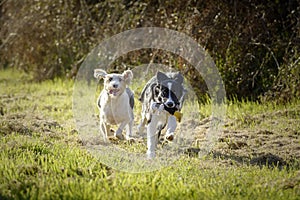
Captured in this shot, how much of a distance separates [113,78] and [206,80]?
341cm

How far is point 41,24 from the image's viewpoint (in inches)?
503

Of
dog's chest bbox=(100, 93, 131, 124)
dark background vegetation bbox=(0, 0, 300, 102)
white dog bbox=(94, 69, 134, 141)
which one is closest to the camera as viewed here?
white dog bbox=(94, 69, 134, 141)

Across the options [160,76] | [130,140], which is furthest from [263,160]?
[130,140]

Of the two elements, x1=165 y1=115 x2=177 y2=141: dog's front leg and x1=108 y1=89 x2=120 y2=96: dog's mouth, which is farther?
x1=108 y1=89 x2=120 y2=96: dog's mouth

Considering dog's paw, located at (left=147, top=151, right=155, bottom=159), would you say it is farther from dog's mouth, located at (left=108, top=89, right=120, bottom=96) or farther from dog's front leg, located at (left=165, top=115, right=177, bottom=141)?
dog's mouth, located at (left=108, top=89, right=120, bottom=96)

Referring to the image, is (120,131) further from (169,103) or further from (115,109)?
(169,103)

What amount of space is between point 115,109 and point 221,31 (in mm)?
3628

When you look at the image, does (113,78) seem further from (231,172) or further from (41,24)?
(41,24)

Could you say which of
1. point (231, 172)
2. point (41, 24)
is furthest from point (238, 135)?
point (41, 24)

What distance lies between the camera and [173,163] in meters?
5.48

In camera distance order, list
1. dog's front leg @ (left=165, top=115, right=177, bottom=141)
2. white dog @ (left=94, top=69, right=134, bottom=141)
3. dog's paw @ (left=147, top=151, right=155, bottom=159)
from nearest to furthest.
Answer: dog's paw @ (left=147, top=151, right=155, bottom=159), dog's front leg @ (left=165, top=115, right=177, bottom=141), white dog @ (left=94, top=69, right=134, bottom=141)

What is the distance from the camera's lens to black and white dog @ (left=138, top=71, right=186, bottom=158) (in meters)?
5.75

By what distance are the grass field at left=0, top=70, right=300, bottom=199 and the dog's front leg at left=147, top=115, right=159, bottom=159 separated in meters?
0.32

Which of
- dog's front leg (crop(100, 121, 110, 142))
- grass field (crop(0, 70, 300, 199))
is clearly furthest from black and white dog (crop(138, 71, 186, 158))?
dog's front leg (crop(100, 121, 110, 142))
